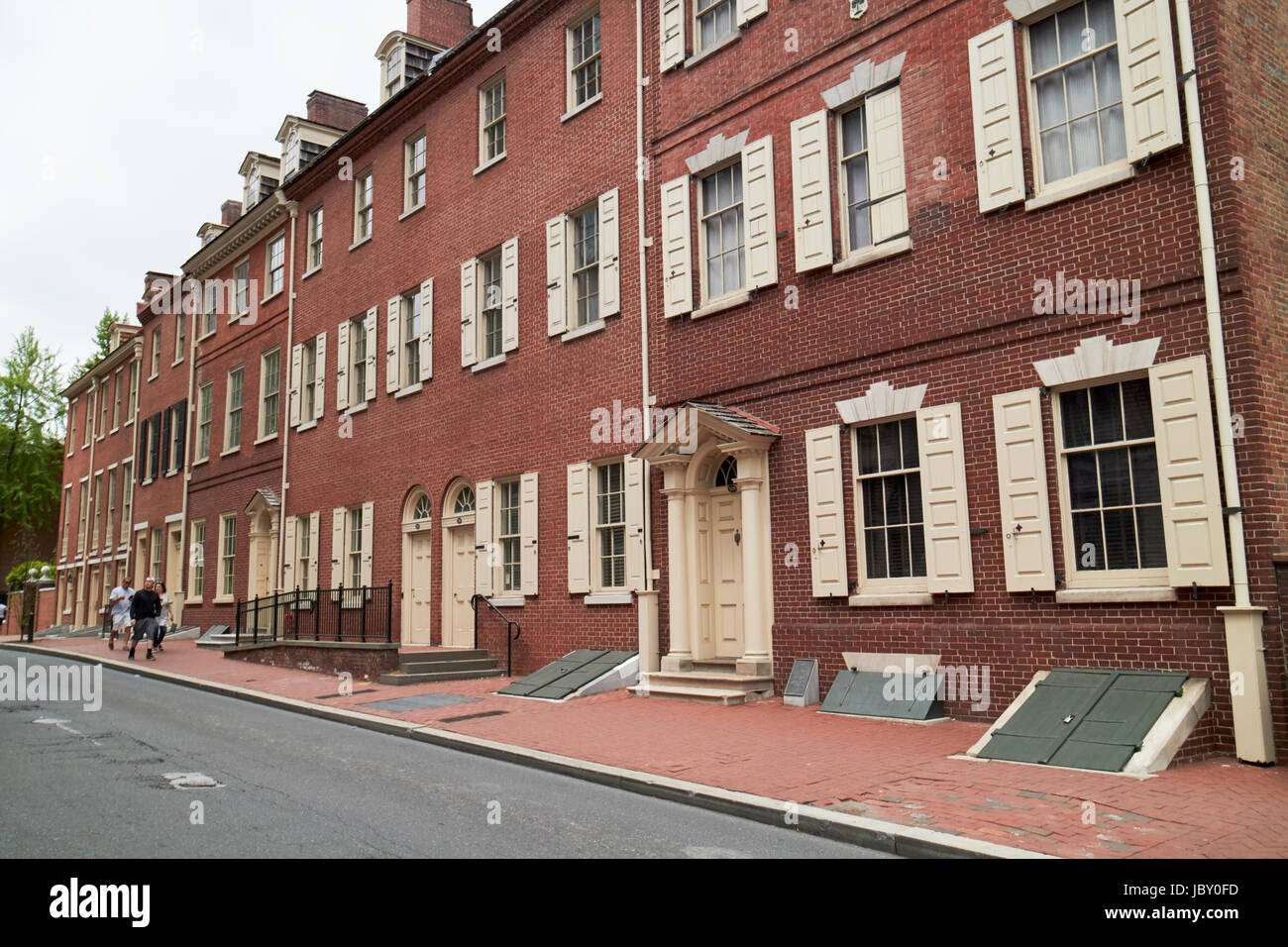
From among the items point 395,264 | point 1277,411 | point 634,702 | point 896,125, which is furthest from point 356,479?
point 1277,411

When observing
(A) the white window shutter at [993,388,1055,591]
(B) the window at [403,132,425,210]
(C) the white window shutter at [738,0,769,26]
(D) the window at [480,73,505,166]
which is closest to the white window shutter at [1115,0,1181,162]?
(A) the white window shutter at [993,388,1055,591]

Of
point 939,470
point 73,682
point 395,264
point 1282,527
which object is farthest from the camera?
point 395,264

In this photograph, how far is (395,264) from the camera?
21297mm

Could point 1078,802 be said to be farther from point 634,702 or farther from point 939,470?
point 634,702

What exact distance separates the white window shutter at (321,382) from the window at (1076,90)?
17.5 metres

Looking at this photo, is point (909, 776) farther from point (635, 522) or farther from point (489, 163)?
point (489, 163)

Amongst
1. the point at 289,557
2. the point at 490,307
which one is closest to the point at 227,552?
the point at 289,557

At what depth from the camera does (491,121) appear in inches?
744

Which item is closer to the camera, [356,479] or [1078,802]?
[1078,802]

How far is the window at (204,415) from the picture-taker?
2948 cm

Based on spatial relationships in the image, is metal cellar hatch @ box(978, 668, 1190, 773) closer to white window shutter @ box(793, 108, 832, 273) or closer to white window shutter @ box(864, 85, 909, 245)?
white window shutter @ box(864, 85, 909, 245)

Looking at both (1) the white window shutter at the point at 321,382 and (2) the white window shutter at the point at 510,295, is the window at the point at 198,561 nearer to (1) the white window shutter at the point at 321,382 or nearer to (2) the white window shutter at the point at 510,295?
(1) the white window shutter at the point at 321,382

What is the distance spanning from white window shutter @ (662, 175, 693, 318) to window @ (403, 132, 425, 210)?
8.06 metres
